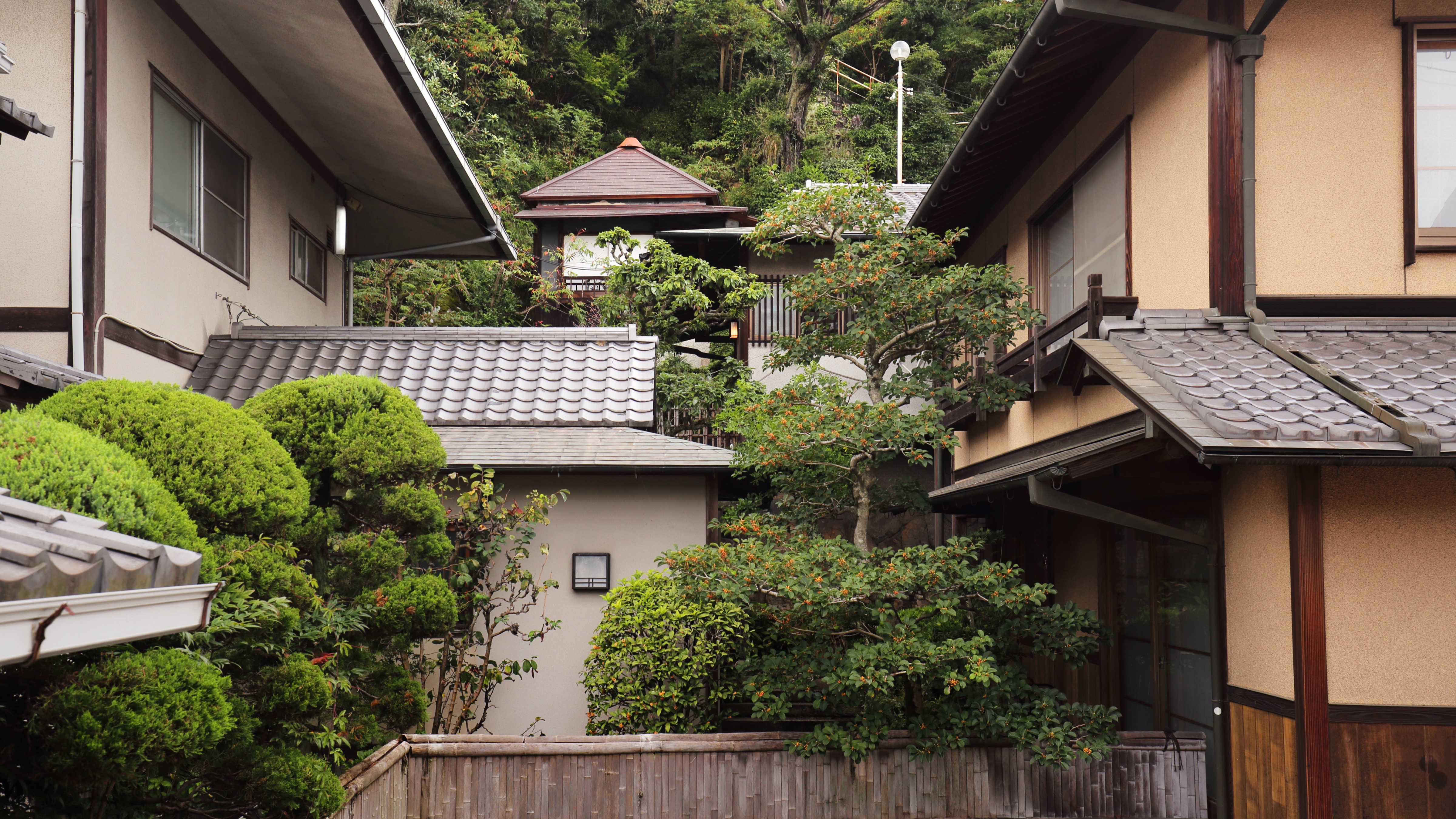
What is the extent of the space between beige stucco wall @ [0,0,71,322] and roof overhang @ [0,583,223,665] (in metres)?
5.11

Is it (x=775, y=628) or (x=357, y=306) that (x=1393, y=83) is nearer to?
(x=775, y=628)

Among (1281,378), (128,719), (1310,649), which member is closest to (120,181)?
(128,719)

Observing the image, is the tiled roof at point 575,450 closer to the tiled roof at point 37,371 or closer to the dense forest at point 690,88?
the tiled roof at point 37,371

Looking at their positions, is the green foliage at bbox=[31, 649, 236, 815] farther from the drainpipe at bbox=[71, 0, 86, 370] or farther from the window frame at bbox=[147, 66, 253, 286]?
the window frame at bbox=[147, 66, 253, 286]

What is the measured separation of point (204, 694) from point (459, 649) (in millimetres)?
4684

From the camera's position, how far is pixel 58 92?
6805 mm

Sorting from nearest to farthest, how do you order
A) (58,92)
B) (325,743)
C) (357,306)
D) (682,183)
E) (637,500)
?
(325,743), (58,92), (637,500), (357,306), (682,183)

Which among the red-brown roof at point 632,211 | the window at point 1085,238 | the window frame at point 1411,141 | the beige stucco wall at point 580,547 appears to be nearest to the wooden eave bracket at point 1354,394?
the window frame at point 1411,141

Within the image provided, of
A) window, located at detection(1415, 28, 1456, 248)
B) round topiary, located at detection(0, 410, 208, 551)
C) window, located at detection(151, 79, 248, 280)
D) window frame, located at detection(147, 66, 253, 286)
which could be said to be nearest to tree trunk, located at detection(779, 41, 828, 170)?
window frame, located at detection(147, 66, 253, 286)

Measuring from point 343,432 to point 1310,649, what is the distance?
5554 millimetres

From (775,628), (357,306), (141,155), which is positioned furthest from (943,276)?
(357,306)

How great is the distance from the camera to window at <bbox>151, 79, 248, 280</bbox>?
7863 millimetres

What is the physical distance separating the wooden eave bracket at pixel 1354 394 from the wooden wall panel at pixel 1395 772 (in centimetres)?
157

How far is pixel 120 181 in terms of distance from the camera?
23.6 feet
